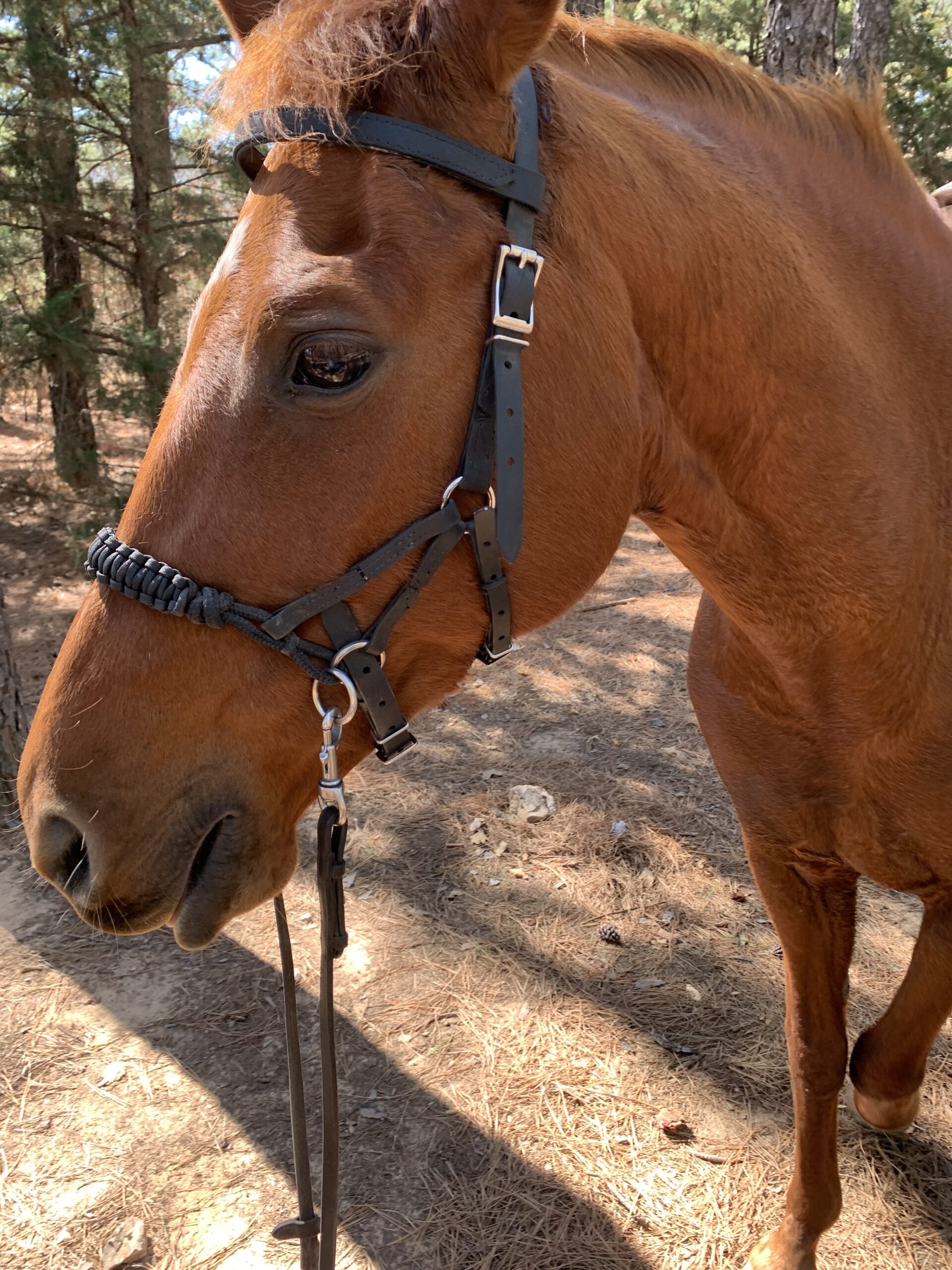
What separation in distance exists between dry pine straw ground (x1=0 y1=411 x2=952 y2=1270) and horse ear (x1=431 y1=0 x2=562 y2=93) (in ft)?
8.84

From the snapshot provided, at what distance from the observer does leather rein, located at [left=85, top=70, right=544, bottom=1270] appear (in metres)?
1.19

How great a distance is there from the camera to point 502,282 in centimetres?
121

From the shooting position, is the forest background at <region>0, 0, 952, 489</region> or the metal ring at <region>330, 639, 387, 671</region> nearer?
the metal ring at <region>330, 639, 387, 671</region>

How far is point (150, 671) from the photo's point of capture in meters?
1.21

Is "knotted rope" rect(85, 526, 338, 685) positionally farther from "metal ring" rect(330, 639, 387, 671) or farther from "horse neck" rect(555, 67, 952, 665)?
"horse neck" rect(555, 67, 952, 665)

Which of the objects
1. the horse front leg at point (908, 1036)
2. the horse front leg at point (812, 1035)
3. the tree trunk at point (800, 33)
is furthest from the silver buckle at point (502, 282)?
the tree trunk at point (800, 33)

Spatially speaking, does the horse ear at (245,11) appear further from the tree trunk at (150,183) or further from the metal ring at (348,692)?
the tree trunk at (150,183)

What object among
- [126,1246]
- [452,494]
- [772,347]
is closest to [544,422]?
[452,494]

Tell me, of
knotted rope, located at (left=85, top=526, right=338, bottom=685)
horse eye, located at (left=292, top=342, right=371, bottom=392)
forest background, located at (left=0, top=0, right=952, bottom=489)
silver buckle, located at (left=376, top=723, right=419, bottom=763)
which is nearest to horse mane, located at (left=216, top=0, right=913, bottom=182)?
horse eye, located at (left=292, top=342, right=371, bottom=392)

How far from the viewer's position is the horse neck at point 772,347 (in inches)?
53.9

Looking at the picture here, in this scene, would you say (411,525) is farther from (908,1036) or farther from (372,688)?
(908,1036)

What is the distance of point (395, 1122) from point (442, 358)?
2385mm

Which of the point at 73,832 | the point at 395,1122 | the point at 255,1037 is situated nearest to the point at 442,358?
the point at 73,832

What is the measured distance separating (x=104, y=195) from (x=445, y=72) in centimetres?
713
